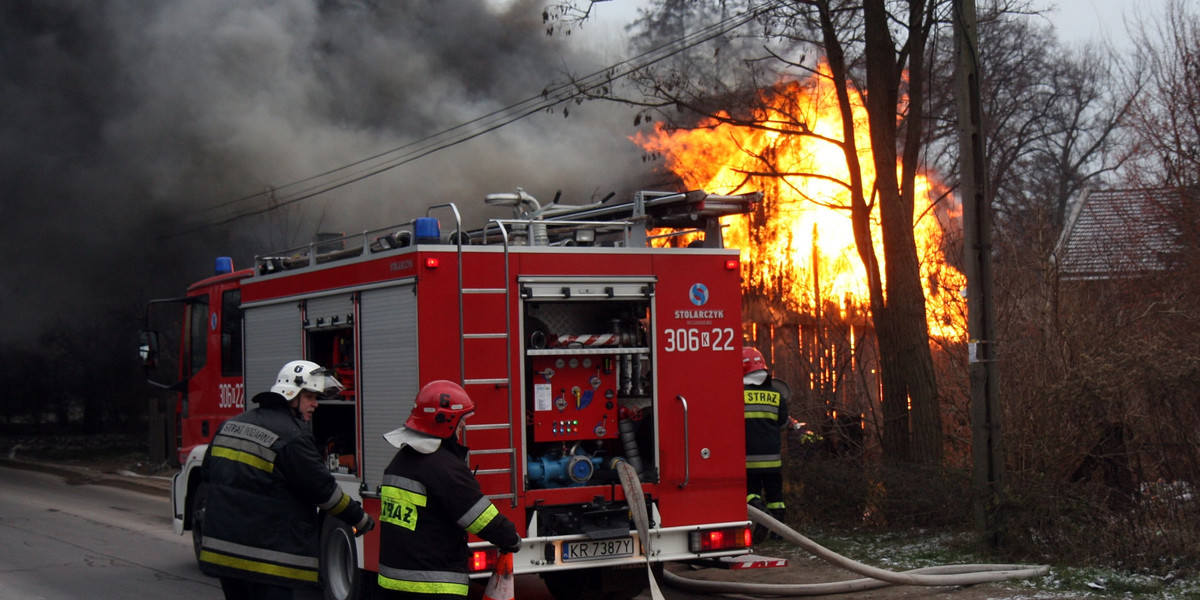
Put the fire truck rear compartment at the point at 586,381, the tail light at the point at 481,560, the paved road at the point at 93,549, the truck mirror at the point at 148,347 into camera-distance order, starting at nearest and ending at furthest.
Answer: the tail light at the point at 481,560 < the fire truck rear compartment at the point at 586,381 < the paved road at the point at 93,549 < the truck mirror at the point at 148,347

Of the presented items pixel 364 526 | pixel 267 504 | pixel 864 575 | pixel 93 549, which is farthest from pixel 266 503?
pixel 93 549

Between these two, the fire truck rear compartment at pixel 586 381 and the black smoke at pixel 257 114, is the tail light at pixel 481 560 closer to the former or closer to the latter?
the fire truck rear compartment at pixel 586 381

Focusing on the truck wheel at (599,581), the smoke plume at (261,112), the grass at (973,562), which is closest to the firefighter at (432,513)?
the truck wheel at (599,581)

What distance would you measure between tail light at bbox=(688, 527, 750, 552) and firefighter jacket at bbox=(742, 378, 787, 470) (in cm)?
179

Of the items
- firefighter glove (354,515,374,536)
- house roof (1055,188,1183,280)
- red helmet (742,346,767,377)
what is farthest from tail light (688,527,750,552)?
house roof (1055,188,1183,280)

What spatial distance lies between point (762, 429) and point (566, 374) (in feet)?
8.26

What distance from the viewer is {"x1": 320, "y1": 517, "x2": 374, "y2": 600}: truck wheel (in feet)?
23.5

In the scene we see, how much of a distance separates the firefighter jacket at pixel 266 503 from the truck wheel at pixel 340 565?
1.88m

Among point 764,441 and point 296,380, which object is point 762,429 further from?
point 296,380

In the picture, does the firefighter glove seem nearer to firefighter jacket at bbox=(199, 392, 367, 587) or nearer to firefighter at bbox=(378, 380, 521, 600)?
firefighter jacket at bbox=(199, 392, 367, 587)

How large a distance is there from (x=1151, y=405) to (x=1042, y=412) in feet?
2.65

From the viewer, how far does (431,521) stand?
4.67 meters

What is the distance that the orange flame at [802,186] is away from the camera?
40.7 ft

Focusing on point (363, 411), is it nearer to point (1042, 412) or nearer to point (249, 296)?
point (249, 296)
